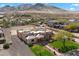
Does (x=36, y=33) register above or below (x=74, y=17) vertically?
below

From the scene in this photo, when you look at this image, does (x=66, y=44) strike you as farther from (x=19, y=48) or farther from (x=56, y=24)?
(x=19, y=48)

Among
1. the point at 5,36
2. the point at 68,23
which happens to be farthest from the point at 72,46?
the point at 5,36

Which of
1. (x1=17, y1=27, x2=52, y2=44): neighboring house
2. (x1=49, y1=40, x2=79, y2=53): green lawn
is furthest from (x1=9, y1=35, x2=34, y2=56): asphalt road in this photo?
(x1=49, y1=40, x2=79, y2=53): green lawn

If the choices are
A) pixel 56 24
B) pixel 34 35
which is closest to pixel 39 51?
pixel 34 35

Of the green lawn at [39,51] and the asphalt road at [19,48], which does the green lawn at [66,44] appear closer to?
the green lawn at [39,51]

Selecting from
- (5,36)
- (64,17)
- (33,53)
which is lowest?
(33,53)

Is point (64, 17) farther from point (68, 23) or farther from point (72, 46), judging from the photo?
point (72, 46)
